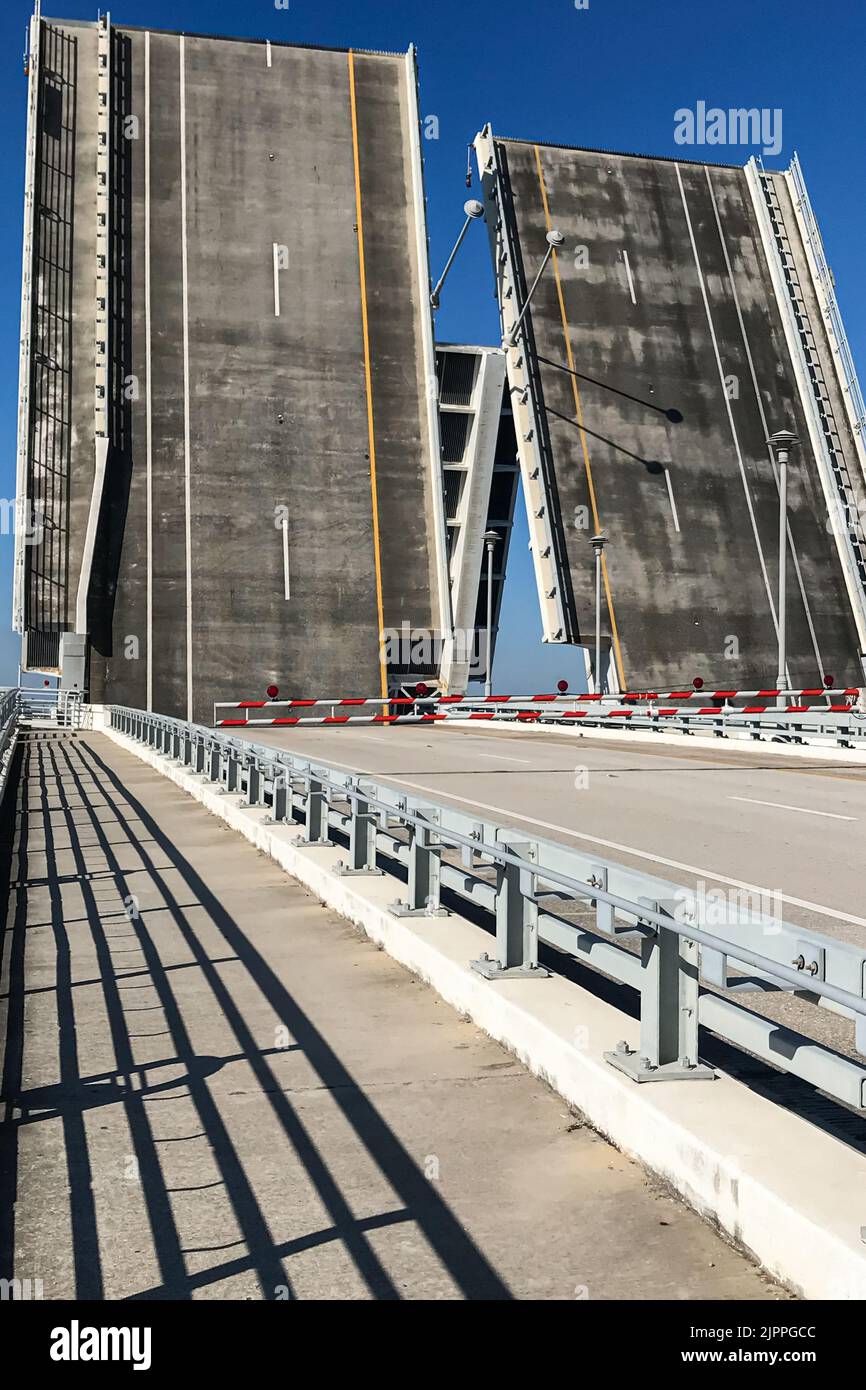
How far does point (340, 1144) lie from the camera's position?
16.0ft

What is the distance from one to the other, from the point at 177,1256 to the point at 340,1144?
1.06 meters

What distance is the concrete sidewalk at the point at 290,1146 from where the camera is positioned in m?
3.78

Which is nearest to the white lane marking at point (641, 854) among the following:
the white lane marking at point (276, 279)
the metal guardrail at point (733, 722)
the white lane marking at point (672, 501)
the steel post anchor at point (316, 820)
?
the steel post anchor at point (316, 820)

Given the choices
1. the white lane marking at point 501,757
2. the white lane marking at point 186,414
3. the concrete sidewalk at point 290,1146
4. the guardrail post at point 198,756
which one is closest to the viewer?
the concrete sidewalk at point 290,1146

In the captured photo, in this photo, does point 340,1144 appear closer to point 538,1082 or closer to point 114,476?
point 538,1082

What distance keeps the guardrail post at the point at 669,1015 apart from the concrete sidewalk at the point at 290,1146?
1.18ft

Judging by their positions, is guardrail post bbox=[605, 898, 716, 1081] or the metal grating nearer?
guardrail post bbox=[605, 898, 716, 1081]

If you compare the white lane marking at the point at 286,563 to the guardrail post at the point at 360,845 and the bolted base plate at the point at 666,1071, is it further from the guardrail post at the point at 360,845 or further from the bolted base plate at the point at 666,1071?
the bolted base plate at the point at 666,1071

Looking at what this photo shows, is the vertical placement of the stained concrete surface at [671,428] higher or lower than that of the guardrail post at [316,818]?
higher

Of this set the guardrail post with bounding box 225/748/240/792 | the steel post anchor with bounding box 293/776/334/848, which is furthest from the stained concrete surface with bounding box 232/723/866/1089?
the guardrail post with bounding box 225/748/240/792

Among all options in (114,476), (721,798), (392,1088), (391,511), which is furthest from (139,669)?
(392,1088)

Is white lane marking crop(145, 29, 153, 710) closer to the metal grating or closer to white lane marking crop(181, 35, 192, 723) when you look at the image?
white lane marking crop(181, 35, 192, 723)

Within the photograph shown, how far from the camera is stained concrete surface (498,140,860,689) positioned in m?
40.1

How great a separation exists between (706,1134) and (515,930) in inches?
91.7
